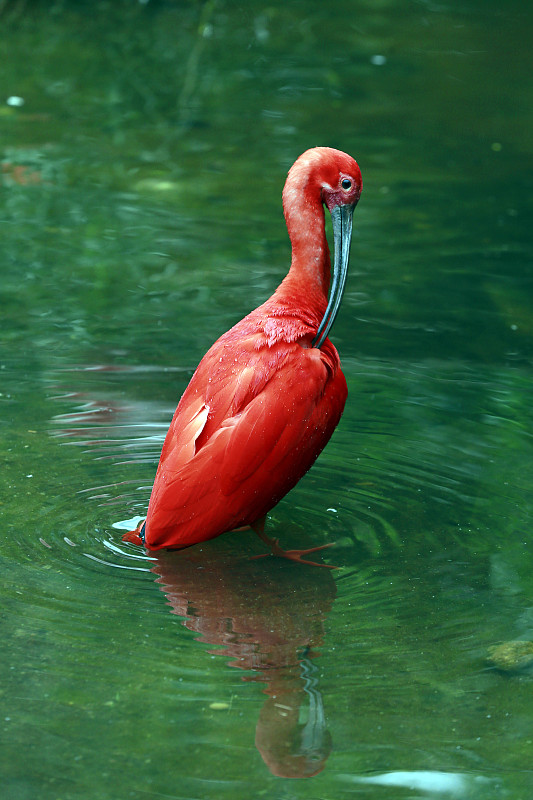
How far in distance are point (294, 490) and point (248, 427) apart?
719 millimetres

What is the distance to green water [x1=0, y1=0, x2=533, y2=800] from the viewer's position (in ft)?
9.48

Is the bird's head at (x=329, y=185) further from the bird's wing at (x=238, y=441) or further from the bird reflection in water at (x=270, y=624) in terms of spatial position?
the bird reflection in water at (x=270, y=624)

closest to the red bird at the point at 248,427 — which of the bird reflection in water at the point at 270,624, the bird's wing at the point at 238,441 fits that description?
the bird's wing at the point at 238,441

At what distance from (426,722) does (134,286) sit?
12.4ft

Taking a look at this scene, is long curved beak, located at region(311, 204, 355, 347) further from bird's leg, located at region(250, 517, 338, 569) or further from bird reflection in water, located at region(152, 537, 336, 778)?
bird reflection in water, located at region(152, 537, 336, 778)

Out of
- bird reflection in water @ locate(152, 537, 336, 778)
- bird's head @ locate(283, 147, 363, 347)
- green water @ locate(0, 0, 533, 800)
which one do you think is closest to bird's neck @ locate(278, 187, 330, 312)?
bird's head @ locate(283, 147, 363, 347)

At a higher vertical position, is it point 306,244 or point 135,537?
point 306,244

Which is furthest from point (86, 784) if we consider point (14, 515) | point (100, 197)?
point (100, 197)

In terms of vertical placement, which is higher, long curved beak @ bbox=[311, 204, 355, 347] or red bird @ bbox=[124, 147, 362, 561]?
long curved beak @ bbox=[311, 204, 355, 347]

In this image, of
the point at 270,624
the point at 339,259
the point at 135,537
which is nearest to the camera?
the point at 270,624

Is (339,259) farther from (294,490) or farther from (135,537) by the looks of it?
(135,537)

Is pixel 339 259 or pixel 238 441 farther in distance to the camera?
pixel 339 259

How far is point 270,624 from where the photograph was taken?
3.40m

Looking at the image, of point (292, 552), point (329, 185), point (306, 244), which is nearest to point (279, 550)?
point (292, 552)
